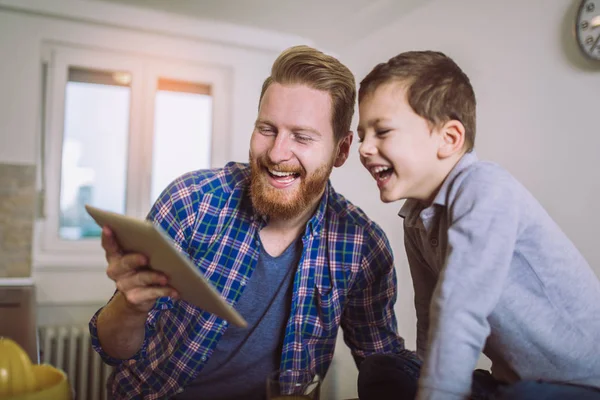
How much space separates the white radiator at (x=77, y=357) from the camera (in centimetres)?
266

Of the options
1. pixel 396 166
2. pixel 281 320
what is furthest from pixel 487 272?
pixel 281 320

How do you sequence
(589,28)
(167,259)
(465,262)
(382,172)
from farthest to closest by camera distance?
(589,28), (382,172), (465,262), (167,259)

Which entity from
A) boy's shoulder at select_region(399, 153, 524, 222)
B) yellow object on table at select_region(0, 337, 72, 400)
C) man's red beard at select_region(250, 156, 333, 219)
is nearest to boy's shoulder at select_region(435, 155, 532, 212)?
boy's shoulder at select_region(399, 153, 524, 222)

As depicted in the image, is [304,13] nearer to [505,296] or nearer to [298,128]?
[298,128]

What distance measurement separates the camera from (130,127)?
9.89 feet

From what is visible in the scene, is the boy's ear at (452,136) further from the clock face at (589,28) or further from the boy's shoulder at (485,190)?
the clock face at (589,28)

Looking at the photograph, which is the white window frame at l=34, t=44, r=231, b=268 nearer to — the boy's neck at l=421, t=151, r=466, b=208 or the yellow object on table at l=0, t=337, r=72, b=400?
the boy's neck at l=421, t=151, r=466, b=208

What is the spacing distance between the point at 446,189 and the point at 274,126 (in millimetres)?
496

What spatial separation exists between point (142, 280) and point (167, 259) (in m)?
0.18

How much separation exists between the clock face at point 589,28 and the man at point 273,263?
91cm

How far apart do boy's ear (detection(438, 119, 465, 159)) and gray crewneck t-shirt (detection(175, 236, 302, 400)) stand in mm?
548

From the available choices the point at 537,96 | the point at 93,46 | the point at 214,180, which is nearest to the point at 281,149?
the point at 214,180

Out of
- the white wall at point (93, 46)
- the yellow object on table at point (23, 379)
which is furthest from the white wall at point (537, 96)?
the yellow object on table at point (23, 379)

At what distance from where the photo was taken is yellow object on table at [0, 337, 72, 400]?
1.54 ft
